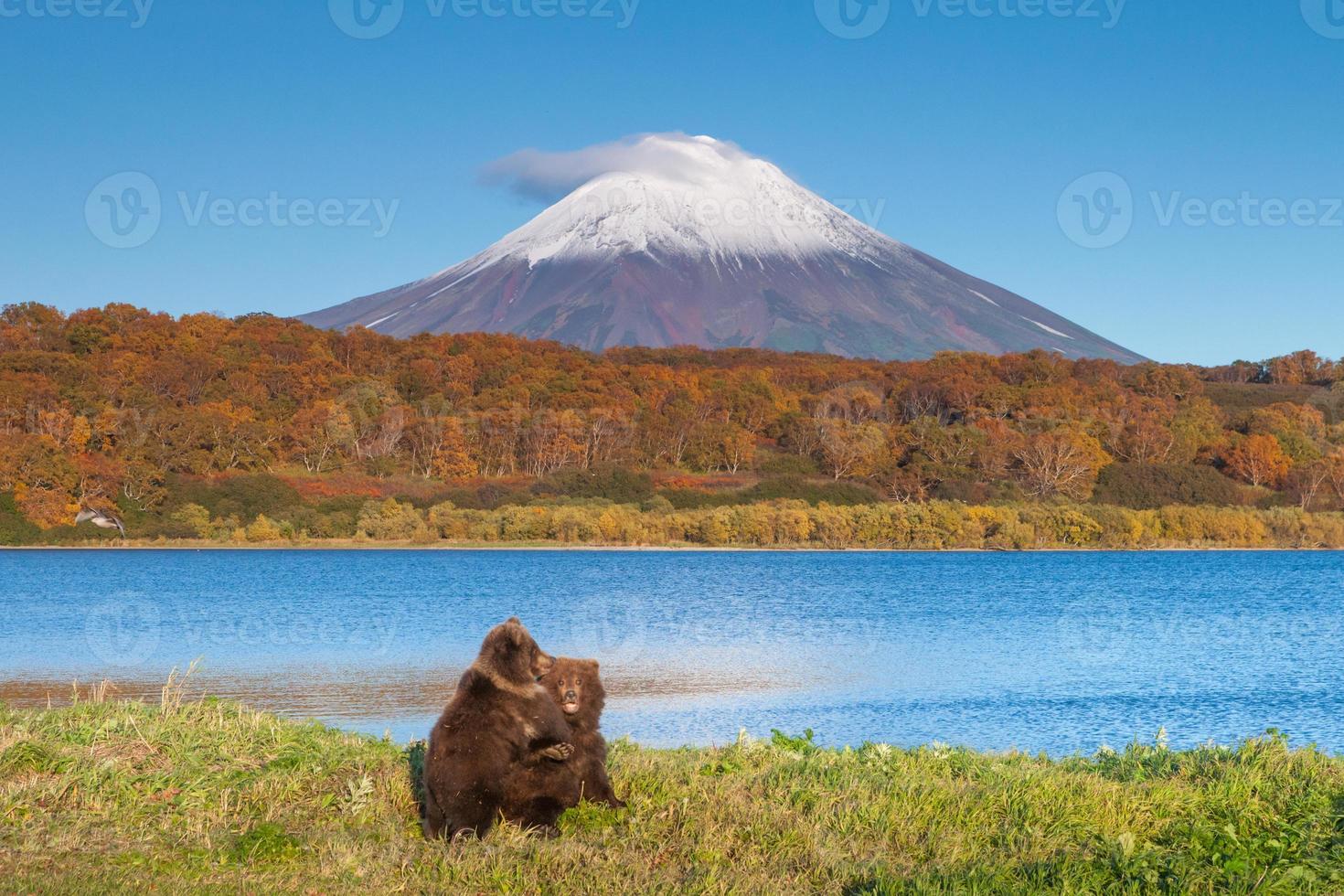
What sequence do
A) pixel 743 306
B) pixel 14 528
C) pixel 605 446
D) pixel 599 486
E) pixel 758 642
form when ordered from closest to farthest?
pixel 758 642, pixel 14 528, pixel 599 486, pixel 605 446, pixel 743 306

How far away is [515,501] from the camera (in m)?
76.2

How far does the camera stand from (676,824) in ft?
20.2

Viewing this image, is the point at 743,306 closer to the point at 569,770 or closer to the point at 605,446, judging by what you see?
the point at 605,446

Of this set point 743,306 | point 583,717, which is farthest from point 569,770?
point 743,306

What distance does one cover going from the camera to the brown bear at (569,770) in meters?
6.00

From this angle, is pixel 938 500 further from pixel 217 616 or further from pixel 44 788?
pixel 44 788

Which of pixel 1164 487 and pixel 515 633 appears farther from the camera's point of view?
pixel 1164 487

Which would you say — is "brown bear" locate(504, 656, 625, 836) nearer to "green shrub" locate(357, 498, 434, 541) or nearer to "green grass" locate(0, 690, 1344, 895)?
"green grass" locate(0, 690, 1344, 895)

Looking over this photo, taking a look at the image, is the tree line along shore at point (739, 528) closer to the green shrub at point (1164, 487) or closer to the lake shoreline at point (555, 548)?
the lake shoreline at point (555, 548)

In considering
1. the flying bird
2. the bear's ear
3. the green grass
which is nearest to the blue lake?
the green grass

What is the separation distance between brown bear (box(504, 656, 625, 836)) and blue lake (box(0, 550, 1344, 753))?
742 centimetres

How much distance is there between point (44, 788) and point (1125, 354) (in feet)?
645

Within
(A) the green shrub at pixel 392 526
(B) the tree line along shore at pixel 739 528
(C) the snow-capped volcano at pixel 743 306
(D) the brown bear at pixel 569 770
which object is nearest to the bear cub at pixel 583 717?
(D) the brown bear at pixel 569 770

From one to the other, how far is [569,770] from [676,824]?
0.59 m
